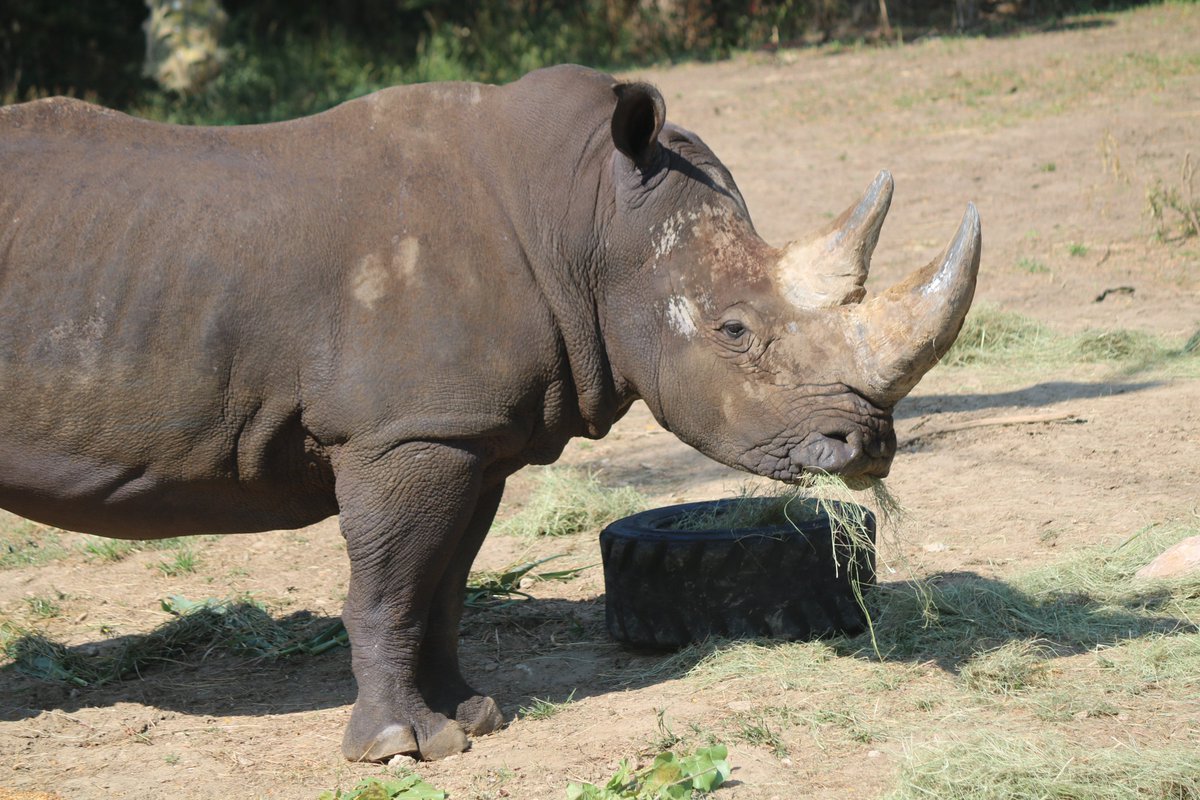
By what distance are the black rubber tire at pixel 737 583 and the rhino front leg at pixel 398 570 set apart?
95 cm

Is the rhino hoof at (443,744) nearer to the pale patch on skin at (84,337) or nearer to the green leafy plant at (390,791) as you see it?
the green leafy plant at (390,791)

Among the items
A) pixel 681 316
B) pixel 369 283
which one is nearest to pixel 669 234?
pixel 681 316

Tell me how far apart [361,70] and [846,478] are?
55.3 feet

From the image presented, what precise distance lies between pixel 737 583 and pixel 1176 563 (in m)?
1.83

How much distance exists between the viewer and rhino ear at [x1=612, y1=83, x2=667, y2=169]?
15.3 feet

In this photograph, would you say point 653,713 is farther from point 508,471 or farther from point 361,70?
point 361,70

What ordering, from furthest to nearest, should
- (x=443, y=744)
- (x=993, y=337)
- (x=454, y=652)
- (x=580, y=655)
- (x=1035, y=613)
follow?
(x=993, y=337) < (x=580, y=655) < (x=1035, y=613) < (x=454, y=652) < (x=443, y=744)

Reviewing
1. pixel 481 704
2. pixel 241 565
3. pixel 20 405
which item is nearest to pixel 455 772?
pixel 481 704

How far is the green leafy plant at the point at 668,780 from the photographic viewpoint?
4.25 m

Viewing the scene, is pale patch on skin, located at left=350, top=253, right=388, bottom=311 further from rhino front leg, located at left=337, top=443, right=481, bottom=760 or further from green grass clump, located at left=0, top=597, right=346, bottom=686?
green grass clump, located at left=0, top=597, right=346, bottom=686

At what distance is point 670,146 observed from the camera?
5.01 meters

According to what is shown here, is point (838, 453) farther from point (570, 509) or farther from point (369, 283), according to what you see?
point (570, 509)

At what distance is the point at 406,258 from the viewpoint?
15.4 ft

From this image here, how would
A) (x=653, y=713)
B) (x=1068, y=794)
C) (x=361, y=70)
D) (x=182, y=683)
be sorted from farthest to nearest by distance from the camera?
(x=361, y=70), (x=182, y=683), (x=653, y=713), (x=1068, y=794)
